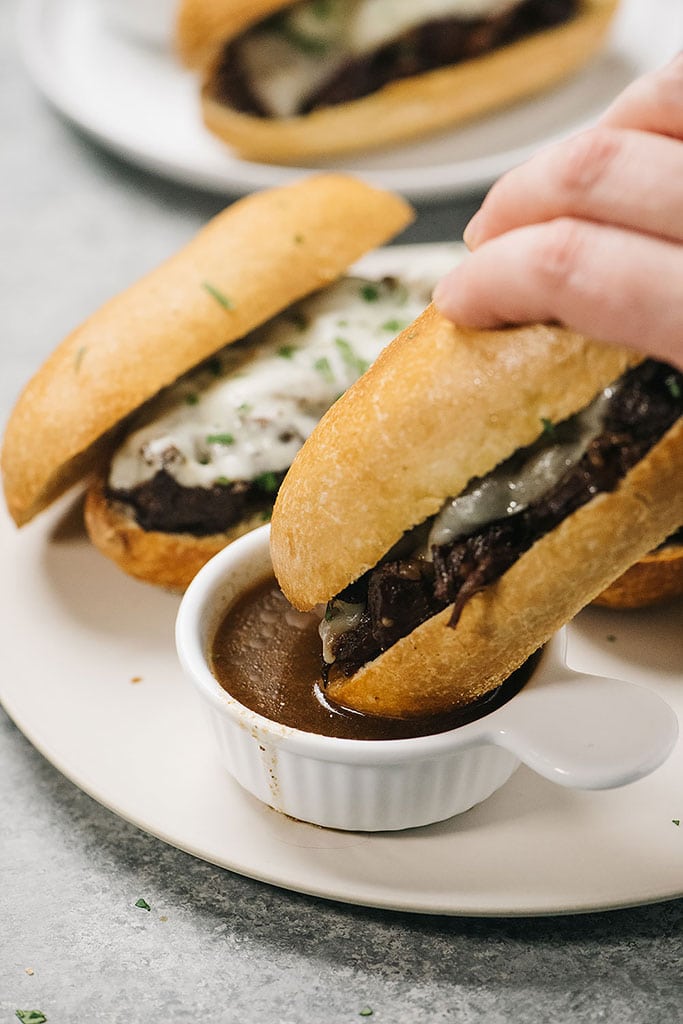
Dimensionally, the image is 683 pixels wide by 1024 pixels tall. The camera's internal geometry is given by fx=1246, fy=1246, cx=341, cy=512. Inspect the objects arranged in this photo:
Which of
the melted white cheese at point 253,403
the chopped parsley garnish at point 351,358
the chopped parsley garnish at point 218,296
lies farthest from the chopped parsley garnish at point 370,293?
the chopped parsley garnish at point 218,296

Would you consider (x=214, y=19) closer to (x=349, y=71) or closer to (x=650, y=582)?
(x=349, y=71)

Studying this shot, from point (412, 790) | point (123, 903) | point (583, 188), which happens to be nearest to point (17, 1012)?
point (123, 903)

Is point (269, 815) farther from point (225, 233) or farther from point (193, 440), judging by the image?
point (225, 233)

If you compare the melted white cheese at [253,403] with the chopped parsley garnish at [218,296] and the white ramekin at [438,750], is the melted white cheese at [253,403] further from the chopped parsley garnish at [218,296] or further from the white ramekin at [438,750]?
the white ramekin at [438,750]

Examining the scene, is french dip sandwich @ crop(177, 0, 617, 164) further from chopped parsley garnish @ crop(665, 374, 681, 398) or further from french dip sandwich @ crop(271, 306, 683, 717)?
chopped parsley garnish @ crop(665, 374, 681, 398)

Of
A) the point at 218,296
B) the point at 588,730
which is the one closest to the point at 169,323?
the point at 218,296
